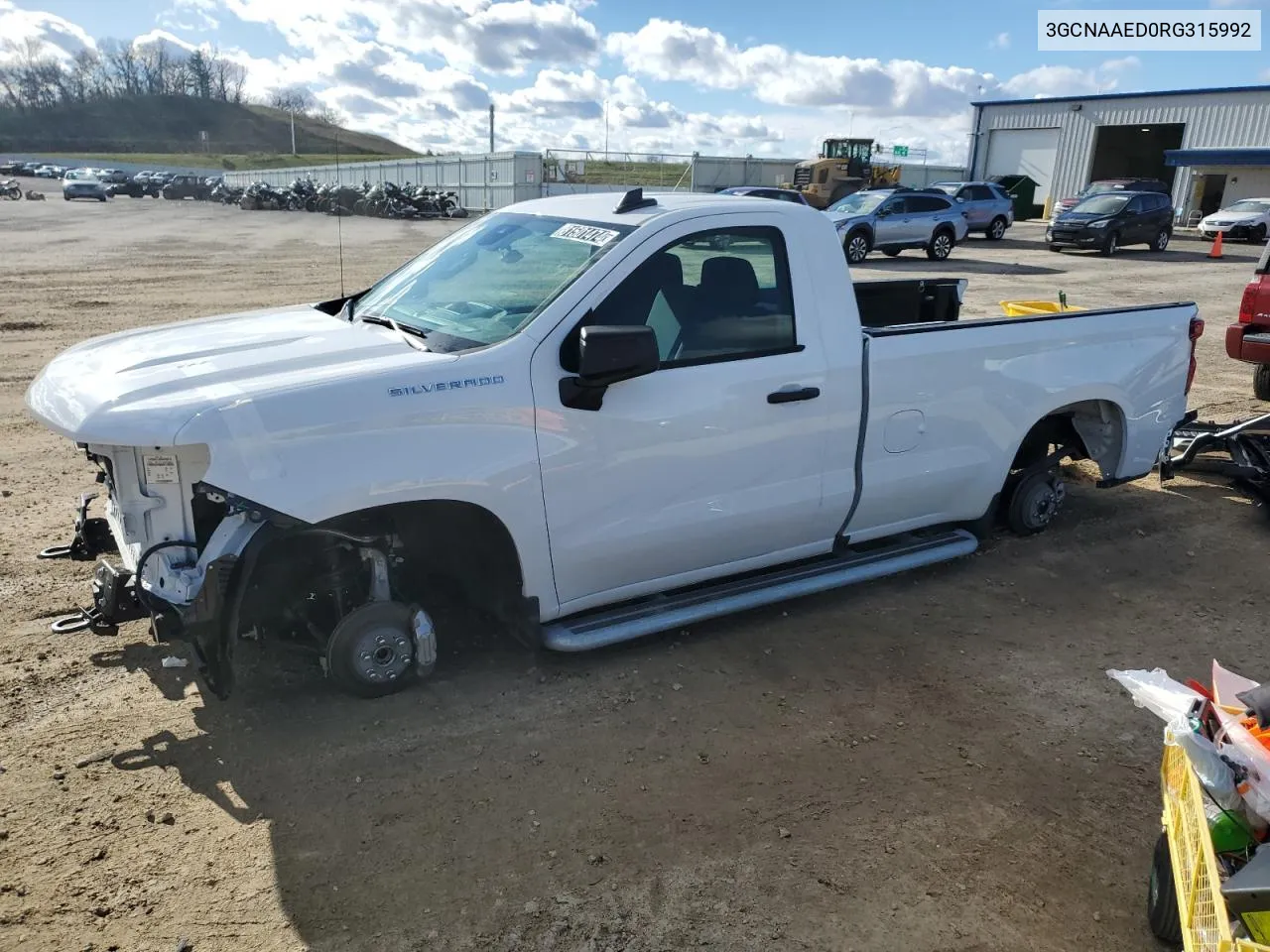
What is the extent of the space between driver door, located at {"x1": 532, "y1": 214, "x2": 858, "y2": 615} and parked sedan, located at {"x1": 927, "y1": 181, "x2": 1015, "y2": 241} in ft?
94.0

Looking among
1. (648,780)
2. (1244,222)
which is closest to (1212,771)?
(648,780)

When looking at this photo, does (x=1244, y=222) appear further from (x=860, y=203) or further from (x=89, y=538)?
(x=89, y=538)

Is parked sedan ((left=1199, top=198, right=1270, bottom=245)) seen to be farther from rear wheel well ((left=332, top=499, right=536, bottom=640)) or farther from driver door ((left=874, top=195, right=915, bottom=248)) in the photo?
rear wheel well ((left=332, top=499, right=536, bottom=640))

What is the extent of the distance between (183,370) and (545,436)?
4.36 ft

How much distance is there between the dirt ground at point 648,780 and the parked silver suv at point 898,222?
19.6 m

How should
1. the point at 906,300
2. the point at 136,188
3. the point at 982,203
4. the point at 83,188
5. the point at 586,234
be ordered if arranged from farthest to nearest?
the point at 136,188
the point at 83,188
the point at 982,203
the point at 906,300
the point at 586,234

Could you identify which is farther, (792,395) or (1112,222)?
(1112,222)

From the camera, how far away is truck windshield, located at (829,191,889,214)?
24367 mm

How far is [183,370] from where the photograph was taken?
3461mm

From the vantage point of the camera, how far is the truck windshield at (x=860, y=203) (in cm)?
2437

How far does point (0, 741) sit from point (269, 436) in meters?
1.61

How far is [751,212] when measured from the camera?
4277 millimetres

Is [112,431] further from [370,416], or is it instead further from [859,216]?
[859,216]

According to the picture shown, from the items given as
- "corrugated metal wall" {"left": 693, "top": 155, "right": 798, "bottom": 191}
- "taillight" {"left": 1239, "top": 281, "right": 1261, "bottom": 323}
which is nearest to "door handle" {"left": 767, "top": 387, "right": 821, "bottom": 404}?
"taillight" {"left": 1239, "top": 281, "right": 1261, "bottom": 323}
